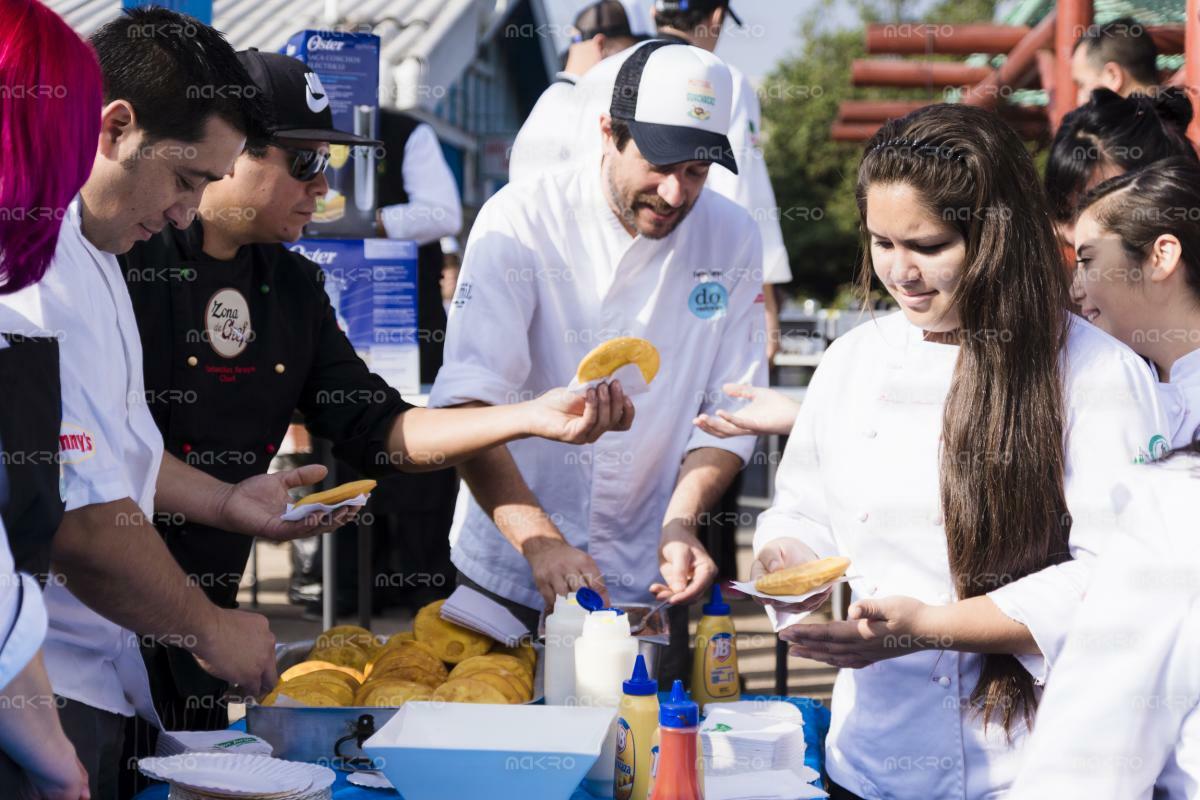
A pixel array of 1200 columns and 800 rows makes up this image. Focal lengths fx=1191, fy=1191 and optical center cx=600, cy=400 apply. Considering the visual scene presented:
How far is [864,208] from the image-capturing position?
2127mm

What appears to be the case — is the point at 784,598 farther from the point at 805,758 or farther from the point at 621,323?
the point at 621,323

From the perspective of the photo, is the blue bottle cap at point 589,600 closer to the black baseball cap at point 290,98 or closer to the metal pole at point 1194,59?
the black baseball cap at point 290,98

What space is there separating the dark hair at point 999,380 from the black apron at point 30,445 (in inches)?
53.2

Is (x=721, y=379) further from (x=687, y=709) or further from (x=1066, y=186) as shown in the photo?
(x=687, y=709)

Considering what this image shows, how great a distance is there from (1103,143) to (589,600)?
6.63ft

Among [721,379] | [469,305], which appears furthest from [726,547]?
[469,305]

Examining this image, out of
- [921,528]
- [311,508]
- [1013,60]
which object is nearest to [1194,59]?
[921,528]

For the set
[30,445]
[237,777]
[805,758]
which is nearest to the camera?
[30,445]

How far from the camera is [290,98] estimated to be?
8.55 ft

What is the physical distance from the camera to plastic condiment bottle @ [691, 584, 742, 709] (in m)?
2.37

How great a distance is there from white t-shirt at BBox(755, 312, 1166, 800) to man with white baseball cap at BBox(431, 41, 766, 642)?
65cm

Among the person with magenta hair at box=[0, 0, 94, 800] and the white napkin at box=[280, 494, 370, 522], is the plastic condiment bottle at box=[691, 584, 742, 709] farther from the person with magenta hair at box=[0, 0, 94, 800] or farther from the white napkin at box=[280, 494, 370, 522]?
the person with magenta hair at box=[0, 0, 94, 800]

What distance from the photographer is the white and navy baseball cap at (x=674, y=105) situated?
107 inches


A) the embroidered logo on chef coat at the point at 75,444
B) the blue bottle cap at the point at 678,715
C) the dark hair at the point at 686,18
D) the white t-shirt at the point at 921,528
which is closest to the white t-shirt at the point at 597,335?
the white t-shirt at the point at 921,528
